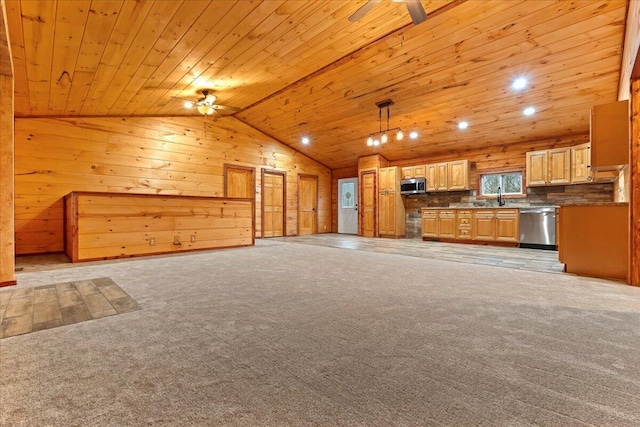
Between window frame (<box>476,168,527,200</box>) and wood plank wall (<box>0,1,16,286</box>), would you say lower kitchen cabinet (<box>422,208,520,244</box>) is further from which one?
wood plank wall (<box>0,1,16,286</box>)

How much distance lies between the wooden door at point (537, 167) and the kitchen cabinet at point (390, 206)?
3073 mm

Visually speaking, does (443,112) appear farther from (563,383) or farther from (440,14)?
(563,383)

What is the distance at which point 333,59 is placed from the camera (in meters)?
4.77

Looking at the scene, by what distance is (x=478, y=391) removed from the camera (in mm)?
1137

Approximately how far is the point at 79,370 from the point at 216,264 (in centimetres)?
268

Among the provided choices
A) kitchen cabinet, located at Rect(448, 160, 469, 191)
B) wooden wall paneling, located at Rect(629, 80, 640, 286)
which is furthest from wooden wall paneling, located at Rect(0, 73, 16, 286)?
kitchen cabinet, located at Rect(448, 160, 469, 191)

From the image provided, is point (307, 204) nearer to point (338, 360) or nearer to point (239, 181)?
point (239, 181)

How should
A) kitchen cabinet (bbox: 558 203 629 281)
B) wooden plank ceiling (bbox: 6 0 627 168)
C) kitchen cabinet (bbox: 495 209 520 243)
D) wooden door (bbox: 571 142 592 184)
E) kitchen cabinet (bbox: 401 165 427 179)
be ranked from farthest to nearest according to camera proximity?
kitchen cabinet (bbox: 401 165 427 179), kitchen cabinet (bbox: 495 209 520 243), wooden door (bbox: 571 142 592 184), kitchen cabinet (bbox: 558 203 629 281), wooden plank ceiling (bbox: 6 0 627 168)

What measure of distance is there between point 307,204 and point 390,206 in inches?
108

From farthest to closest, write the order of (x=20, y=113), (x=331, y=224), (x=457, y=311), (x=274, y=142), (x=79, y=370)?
(x=331, y=224) → (x=274, y=142) → (x=20, y=113) → (x=457, y=311) → (x=79, y=370)

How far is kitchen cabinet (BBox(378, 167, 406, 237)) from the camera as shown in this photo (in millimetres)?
8266

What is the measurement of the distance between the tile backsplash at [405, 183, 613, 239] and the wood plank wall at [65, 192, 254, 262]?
4.76 meters

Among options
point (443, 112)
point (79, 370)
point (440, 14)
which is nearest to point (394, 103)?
point (443, 112)

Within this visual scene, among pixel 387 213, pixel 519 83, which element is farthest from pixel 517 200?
pixel 387 213
